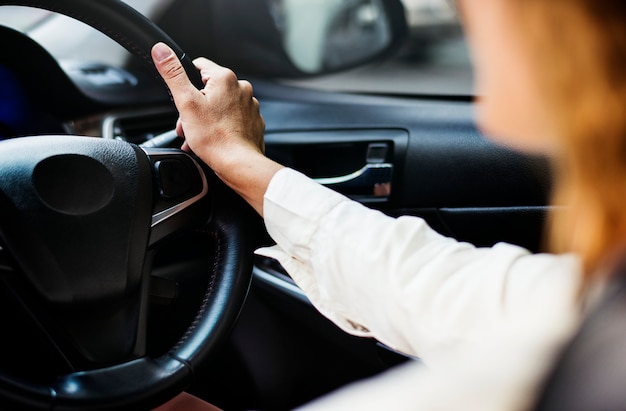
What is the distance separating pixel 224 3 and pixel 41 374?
1.33 meters

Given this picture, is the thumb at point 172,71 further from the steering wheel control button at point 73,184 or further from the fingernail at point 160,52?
the steering wheel control button at point 73,184

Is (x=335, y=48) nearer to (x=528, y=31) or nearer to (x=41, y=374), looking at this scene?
(x=41, y=374)

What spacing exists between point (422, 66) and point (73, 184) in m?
1.85

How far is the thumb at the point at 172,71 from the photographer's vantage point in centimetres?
105

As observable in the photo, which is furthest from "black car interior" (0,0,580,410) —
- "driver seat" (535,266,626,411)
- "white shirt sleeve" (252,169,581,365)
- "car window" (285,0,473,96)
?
"driver seat" (535,266,626,411)

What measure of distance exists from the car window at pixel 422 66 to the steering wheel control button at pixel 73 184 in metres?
1.11

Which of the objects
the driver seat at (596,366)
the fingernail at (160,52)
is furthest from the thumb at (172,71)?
the driver seat at (596,366)

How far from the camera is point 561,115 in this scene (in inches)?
24.3

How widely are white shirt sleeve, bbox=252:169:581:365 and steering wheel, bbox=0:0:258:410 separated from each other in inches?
4.6

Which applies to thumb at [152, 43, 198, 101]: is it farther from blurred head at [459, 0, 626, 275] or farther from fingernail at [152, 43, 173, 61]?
blurred head at [459, 0, 626, 275]

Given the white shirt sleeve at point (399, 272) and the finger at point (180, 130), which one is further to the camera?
the finger at point (180, 130)

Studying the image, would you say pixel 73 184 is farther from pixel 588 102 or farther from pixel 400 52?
pixel 400 52

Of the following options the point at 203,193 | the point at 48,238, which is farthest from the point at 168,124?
the point at 48,238

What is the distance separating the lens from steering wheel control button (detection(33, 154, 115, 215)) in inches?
37.2
